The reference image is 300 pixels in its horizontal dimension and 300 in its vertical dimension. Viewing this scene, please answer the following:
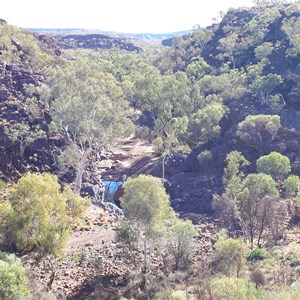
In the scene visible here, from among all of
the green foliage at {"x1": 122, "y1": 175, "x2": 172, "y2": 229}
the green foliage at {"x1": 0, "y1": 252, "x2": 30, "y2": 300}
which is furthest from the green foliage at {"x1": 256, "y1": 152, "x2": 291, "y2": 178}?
the green foliage at {"x1": 0, "y1": 252, "x2": 30, "y2": 300}

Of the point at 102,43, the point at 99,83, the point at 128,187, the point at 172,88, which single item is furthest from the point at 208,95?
the point at 102,43

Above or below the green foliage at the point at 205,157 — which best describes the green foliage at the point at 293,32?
above

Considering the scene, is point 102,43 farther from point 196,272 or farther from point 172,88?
point 196,272

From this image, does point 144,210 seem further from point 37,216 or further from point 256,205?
point 256,205

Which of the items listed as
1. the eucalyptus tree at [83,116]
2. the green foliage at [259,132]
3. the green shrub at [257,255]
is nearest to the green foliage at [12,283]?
the green shrub at [257,255]

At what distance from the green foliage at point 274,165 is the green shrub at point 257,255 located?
34.2 feet

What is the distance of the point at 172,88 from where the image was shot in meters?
44.7

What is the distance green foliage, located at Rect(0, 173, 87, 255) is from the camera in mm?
16453

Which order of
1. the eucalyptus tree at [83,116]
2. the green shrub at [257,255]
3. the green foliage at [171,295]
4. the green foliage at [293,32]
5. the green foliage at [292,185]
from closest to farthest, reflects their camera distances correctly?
1. the green foliage at [171,295]
2. the green shrub at [257,255]
3. the green foliage at [292,185]
4. the eucalyptus tree at [83,116]
5. the green foliage at [293,32]

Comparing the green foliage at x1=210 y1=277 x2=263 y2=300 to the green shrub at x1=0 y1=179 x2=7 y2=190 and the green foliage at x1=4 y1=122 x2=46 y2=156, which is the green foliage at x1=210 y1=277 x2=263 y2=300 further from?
the green foliage at x1=4 y1=122 x2=46 y2=156

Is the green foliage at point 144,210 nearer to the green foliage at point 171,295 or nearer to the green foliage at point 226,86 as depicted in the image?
the green foliage at point 171,295

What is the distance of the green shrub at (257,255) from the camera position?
65.0 feet

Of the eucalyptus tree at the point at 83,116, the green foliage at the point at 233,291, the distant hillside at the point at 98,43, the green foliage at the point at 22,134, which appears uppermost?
the distant hillside at the point at 98,43

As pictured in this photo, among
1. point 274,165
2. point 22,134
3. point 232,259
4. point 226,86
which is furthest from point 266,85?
point 232,259
